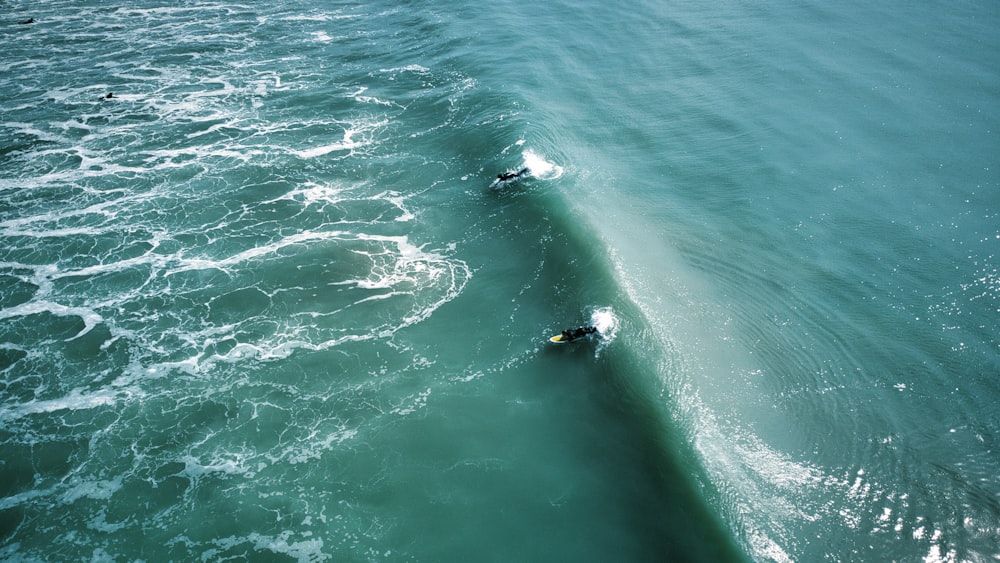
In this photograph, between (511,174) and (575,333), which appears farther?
(511,174)

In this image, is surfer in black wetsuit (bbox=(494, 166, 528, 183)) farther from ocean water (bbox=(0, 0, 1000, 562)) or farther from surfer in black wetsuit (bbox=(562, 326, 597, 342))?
surfer in black wetsuit (bbox=(562, 326, 597, 342))

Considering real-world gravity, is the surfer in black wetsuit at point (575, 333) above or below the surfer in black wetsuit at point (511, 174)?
below

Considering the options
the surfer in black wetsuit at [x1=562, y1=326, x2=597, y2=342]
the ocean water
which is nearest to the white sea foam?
the ocean water

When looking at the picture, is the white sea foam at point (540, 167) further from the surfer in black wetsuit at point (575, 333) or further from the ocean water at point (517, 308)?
the surfer in black wetsuit at point (575, 333)

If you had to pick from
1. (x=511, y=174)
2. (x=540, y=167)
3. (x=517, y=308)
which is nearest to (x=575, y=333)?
(x=517, y=308)

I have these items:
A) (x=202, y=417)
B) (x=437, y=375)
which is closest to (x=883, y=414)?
(x=437, y=375)

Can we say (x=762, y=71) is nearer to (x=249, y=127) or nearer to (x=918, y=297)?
(x=918, y=297)

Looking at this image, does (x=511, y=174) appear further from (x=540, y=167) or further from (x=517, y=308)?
(x=517, y=308)

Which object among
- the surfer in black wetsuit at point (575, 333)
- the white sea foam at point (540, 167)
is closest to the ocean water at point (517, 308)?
the white sea foam at point (540, 167)
